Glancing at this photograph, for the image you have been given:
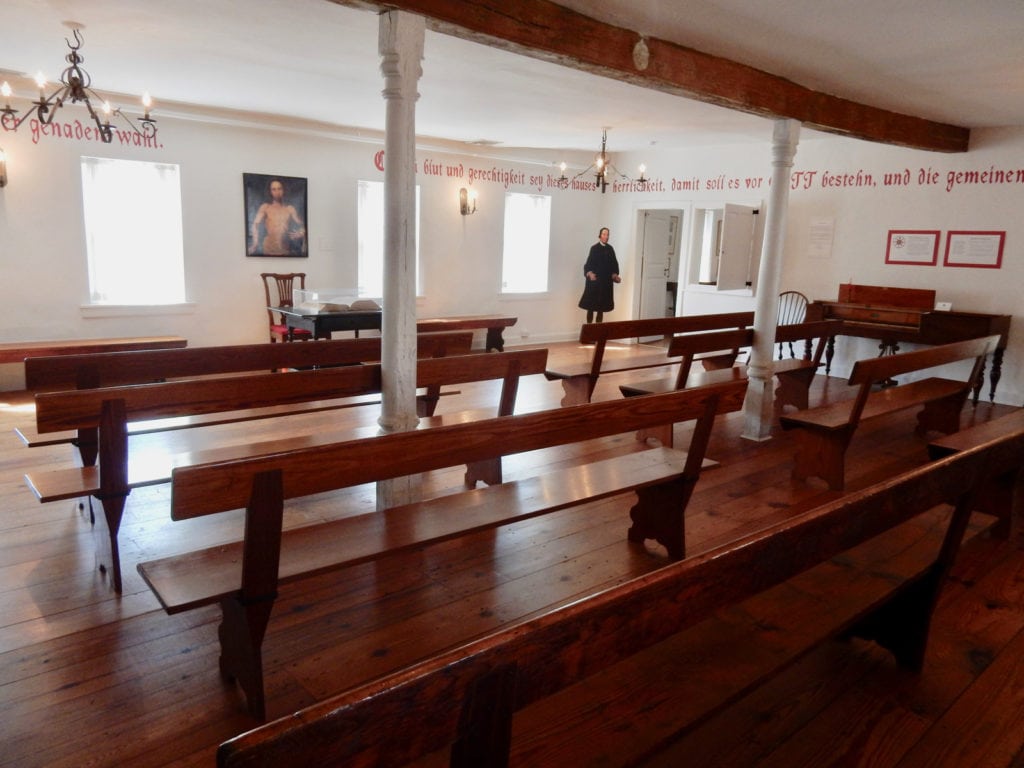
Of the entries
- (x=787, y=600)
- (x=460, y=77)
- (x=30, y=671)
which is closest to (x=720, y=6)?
(x=460, y=77)

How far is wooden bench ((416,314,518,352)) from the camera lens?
26.9 feet

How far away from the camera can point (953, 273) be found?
720 cm

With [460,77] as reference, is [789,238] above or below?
below

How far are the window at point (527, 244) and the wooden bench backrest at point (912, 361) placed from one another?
5.77 metres

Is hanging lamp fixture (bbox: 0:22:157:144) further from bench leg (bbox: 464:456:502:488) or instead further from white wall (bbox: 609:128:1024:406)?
white wall (bbox: 609:128:1024:406)

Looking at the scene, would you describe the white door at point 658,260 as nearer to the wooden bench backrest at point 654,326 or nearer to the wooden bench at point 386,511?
the wooden bench backrest at point 654,326

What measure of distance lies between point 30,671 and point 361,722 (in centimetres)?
191

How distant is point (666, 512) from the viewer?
318 centimetres

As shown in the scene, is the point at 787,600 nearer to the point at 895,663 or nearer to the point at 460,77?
the point at 895,663

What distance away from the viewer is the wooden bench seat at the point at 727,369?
477 cm

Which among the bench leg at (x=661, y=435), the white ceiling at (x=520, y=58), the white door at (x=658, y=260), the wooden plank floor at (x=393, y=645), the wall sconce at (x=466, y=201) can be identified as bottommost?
the wooden plank floor at (x=393, y=645)

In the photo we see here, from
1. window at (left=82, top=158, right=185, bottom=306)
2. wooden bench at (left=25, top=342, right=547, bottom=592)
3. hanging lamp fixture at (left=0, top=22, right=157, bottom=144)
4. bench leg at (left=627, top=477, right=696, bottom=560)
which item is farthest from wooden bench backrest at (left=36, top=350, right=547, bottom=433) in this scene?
window at (left=82, top=158, right=185, bottom=306)

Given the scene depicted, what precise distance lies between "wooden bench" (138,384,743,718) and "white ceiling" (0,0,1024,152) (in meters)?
2.04

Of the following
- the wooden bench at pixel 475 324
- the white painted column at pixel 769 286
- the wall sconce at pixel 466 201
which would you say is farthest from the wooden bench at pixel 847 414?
the wall sconce at pixel 466 201
